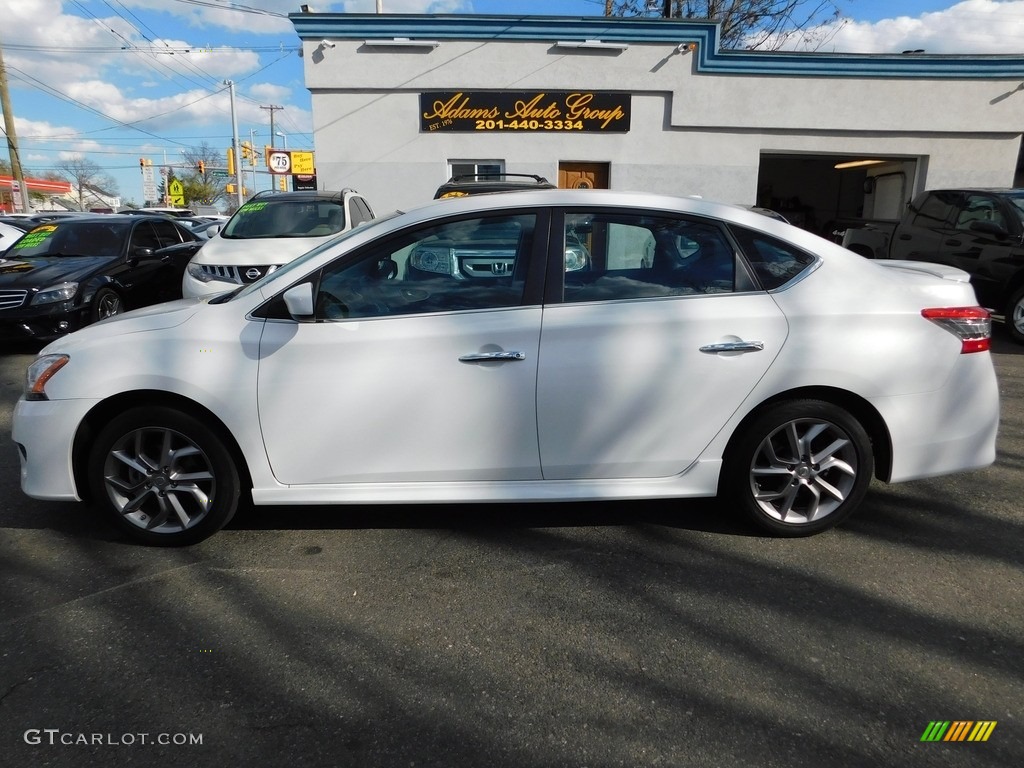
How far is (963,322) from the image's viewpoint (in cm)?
345

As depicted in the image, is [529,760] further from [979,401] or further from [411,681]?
Answer: [979,401]

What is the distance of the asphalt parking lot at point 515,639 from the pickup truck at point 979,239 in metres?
5.42

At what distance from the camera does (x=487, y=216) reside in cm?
351

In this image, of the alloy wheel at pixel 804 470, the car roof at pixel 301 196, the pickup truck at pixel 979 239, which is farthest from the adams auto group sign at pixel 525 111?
the alloy wheel at pixel 804 470

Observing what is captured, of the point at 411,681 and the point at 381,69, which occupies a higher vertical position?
the point at 381,69

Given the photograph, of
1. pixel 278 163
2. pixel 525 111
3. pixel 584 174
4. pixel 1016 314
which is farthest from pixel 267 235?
pixel 278 163

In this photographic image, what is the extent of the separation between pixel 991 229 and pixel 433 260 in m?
7.89

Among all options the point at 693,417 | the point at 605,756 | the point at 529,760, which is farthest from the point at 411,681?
the point at 693,417

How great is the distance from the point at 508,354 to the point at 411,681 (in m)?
1.44

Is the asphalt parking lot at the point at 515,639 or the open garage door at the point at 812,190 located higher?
the open garage door at the point at 812,190

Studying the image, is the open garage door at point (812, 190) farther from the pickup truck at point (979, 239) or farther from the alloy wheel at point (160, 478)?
the alloy wheel at point (160, 478)

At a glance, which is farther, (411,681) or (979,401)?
(979,401)

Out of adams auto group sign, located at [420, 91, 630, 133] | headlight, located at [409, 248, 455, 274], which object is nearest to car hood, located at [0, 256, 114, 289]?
adams auto group sign, located at [420, 91, 630, 133]

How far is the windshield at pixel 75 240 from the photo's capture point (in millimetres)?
9086
